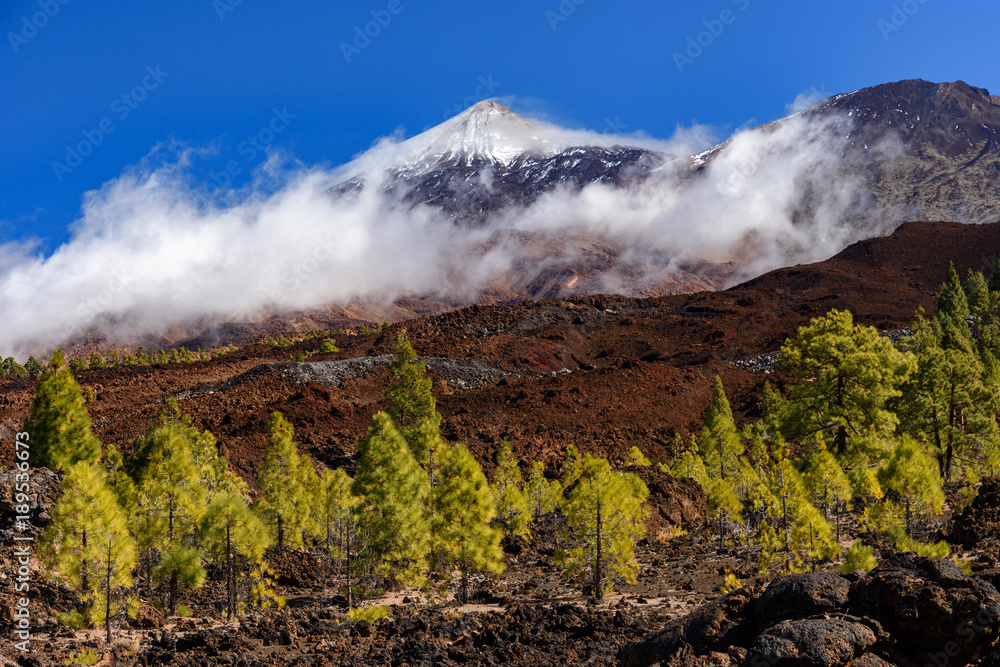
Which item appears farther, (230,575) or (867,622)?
(230,575)

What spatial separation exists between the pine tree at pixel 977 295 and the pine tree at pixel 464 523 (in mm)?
76893

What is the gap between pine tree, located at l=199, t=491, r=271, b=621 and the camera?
827 inches

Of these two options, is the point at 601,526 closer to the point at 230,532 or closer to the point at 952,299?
the point at 230,532

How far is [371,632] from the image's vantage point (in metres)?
18.3

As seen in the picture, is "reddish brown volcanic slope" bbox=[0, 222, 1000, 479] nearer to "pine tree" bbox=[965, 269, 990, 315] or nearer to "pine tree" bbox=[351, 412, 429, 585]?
"pine tree" bbox=[965, 269, 990, 315]

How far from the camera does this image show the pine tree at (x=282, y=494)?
2755 cm

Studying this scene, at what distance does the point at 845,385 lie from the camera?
77.6 feet

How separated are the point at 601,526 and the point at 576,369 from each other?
62.8 m

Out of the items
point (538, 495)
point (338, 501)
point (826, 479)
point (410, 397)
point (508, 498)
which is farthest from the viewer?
point (410, 397)

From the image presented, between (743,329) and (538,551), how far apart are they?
2838 inches

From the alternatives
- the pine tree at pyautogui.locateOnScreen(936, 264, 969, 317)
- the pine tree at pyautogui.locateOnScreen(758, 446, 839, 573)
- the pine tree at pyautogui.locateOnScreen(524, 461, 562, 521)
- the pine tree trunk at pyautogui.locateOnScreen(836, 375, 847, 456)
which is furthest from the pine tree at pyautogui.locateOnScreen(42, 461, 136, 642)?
the pine tree at pyautogui.locateOnScreen(936, 264, 969, 317)

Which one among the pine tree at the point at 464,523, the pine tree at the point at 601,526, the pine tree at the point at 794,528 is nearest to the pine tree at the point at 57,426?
the pine tree at the point at 464,523

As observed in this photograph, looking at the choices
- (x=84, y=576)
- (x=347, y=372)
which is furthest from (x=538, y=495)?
(x=347, y=372)

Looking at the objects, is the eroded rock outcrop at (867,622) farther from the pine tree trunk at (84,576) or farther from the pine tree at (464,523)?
the pine tree trunk at (84,576)
